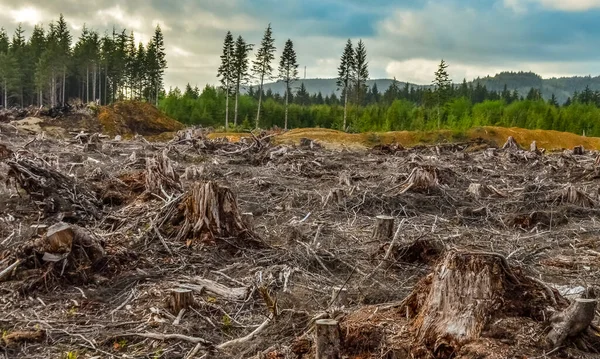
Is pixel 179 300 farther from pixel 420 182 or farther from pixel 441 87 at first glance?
pixel 441 87

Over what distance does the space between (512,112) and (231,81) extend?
125ft

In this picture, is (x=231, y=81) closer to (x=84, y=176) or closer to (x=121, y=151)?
(x=121, y=151)

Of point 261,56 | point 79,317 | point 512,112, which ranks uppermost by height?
point 261,56

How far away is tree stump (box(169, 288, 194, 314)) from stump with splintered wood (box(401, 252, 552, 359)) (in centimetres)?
213

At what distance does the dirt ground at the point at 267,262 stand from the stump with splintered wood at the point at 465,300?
5 cm

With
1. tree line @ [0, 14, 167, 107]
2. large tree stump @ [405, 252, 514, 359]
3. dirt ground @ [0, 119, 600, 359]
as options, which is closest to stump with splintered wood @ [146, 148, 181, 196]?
dirt ground @ [0, 119, 600, 359]

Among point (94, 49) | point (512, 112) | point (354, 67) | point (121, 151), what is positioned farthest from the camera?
point (512, 112)

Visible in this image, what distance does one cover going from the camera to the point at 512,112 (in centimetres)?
7319

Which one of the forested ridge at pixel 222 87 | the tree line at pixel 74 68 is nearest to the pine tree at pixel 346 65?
the forested ridge at pixel 222 87

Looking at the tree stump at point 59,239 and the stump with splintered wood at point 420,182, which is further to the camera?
the stump with splintered wood at point 420,182

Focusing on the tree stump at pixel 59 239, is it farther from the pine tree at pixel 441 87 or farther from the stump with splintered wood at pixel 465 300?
the pine tree at pixel 441 87

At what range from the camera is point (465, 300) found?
11.5 feet

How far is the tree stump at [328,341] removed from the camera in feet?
11.4

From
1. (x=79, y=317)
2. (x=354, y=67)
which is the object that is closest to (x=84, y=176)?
(x=79, y=317)
